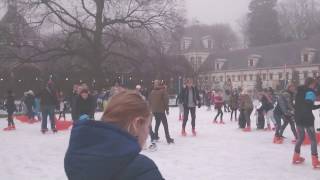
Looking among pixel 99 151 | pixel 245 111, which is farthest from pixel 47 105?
pixel 99 151

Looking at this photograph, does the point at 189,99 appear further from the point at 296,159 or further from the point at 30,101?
the point at 30,101

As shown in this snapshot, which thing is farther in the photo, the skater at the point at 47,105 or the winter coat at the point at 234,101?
the winter coat at the point at 234,101

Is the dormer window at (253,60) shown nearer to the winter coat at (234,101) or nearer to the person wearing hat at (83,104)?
the winter coat at (234,101)

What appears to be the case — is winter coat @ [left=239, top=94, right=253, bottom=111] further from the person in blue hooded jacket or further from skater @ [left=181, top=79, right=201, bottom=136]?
the person in blue hooded jacket

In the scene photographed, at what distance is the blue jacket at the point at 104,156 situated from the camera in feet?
6.59

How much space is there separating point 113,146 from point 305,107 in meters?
6.99

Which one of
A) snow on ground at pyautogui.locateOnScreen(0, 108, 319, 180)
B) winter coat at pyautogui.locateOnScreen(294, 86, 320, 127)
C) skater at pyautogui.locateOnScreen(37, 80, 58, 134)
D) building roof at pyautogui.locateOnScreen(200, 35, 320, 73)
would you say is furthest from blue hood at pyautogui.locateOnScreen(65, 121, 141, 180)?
building roof at pyautogui.locateOnScreen(200, 35, 320, 73)

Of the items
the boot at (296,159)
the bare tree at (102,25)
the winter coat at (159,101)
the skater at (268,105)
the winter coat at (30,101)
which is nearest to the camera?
the boot at (296,159)

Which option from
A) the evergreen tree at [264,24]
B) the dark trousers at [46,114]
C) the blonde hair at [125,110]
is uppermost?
the evergreen tree at [264,24]

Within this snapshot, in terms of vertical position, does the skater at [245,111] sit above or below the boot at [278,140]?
above

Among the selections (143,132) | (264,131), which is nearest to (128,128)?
(143,132)

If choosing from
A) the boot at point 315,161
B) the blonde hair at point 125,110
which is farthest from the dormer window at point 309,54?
the blonde hair at point 125,110

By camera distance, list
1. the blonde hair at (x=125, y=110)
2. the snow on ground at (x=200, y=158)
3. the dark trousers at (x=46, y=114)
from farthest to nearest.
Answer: the dark trousers at (x=46, y=114), the snow on ground at (x=200, y=158), the blonde hair at (x=125, y=110)

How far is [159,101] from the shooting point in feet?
40.1
